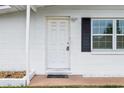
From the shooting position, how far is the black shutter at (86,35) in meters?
11.2

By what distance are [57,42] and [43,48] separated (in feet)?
2.31

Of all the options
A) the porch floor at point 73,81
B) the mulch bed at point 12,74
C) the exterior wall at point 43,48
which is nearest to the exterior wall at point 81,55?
the exterior wall at point 43,48

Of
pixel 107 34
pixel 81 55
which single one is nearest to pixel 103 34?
pixel 107 34

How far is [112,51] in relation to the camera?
36.8 feet

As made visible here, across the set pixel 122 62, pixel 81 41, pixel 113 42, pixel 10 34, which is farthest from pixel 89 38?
pixel 10 34

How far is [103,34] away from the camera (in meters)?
11.3

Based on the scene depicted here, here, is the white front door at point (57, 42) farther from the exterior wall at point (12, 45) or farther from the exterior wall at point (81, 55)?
the exterior wall at point (12, 45)

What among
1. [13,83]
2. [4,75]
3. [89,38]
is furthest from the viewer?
[89,38]

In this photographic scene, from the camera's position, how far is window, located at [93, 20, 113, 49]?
11289 mm

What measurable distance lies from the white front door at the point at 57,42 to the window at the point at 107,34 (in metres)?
1.27

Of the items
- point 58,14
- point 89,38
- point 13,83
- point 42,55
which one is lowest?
point 13,83

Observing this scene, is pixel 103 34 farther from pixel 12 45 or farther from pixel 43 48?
pixel 12 45

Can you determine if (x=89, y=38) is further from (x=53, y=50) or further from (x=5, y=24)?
(x=5, y=24)

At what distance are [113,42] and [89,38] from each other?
110cm
